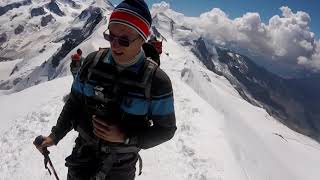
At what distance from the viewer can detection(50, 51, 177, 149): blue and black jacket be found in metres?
5.02

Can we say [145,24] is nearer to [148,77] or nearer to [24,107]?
[148,77]

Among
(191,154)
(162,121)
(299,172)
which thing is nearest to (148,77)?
(162,121)

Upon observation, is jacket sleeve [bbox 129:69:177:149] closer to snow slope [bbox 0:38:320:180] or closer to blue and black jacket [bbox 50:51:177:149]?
blue and black jacket [bbox 50:51:177:149]

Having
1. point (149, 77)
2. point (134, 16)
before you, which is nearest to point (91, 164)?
point (149, 77)

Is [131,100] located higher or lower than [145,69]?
lower

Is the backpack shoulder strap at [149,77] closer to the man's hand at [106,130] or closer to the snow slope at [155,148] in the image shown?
the man's hand at [106,130]

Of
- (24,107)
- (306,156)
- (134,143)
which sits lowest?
(306,156)

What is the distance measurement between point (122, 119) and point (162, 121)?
0.49m

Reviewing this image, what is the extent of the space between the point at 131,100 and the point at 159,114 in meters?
0.39

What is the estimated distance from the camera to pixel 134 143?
5223 millimetres

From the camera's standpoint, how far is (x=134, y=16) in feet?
16.7

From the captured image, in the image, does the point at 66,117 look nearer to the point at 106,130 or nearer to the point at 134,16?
the point at 106,130

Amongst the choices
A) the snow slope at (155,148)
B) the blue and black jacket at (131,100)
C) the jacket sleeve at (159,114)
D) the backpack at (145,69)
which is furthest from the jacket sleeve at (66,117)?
the snow slope at (155,148)

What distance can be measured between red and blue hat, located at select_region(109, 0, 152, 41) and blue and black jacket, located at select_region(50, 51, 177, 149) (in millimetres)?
400
